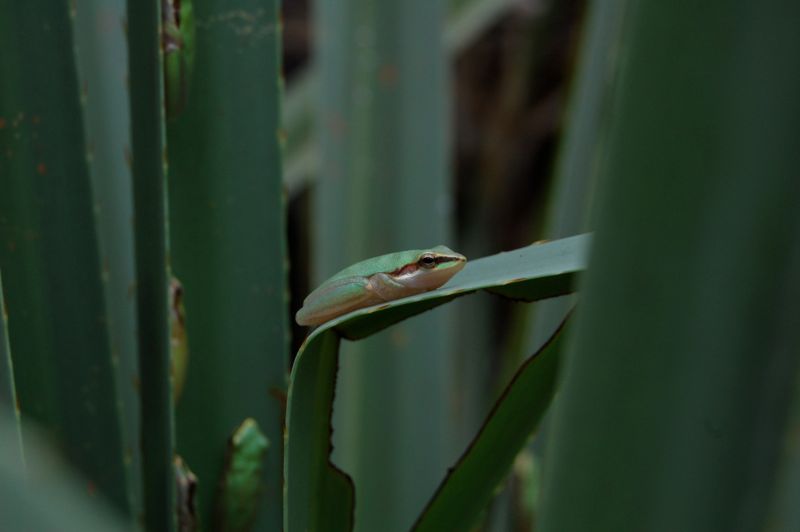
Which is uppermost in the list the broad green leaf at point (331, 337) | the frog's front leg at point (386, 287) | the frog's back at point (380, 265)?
the broad green leaf at point (331, 337)

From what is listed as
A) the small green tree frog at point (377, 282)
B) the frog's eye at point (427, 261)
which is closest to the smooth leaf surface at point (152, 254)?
the small green tree frog at point (377, 282)

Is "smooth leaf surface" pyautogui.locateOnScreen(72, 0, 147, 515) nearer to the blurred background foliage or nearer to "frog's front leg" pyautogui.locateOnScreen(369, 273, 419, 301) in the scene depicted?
the blurred background foliage

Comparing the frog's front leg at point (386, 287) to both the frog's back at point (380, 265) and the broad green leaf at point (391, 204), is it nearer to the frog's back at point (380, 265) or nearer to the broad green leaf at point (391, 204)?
the frog's back at point (380, 265)

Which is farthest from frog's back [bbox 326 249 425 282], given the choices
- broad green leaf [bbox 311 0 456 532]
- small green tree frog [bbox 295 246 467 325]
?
broad green leaf [bbox 311 0 456 532]

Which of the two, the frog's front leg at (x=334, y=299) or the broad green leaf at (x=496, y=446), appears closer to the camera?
the broad green leaf at (x=496, y=446)

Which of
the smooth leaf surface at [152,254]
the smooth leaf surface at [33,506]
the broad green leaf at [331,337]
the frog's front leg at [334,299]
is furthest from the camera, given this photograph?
the frog's front leg at [334,299]

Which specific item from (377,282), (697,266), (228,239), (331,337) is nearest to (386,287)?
(377,282)
